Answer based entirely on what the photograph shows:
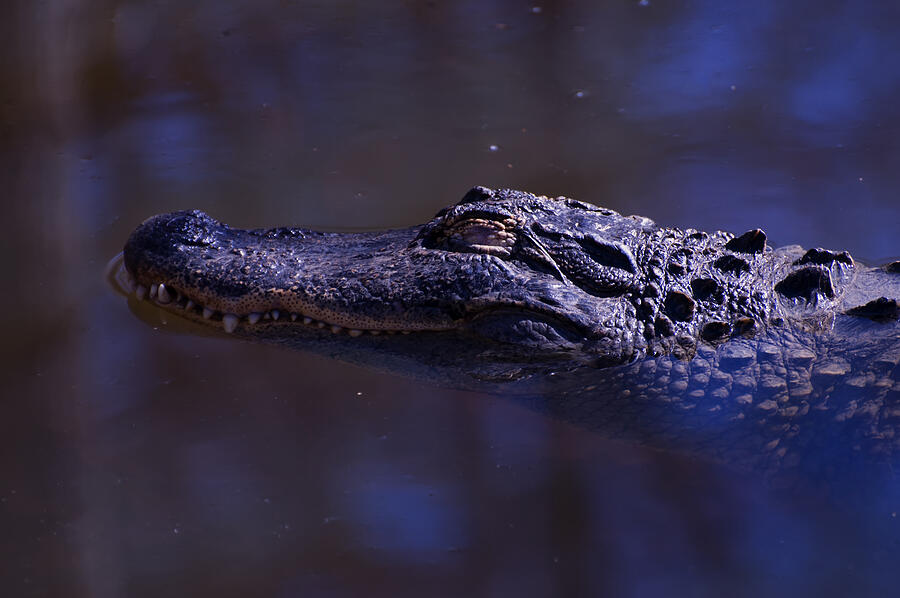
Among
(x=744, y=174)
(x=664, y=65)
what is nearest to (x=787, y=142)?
(x=744, y=174)

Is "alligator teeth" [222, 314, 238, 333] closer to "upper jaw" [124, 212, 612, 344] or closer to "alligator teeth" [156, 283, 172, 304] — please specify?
"upper jaw" [124, 212, 612, 344]

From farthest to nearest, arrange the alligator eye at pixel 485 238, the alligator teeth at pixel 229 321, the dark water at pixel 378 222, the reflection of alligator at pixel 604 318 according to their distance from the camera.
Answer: the alligator teeth at pixel 229 321 < the alligator eye at pixel 485 238 < the reflection of alligator at pixel 604 318 < the dark water at pixel 378 222

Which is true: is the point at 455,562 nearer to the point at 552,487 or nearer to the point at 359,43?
the point at 552,487

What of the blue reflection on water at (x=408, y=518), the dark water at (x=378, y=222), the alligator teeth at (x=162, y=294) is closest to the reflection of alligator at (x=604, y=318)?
the alligator teeth at (x=162, y=294)

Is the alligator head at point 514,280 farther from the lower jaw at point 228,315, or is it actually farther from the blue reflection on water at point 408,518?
the blue reflection on water at point 408,518

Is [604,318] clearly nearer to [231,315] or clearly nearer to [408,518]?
[408,518]

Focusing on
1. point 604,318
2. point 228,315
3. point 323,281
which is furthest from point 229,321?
point 604,318

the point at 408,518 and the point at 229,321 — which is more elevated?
the point at 229,321
